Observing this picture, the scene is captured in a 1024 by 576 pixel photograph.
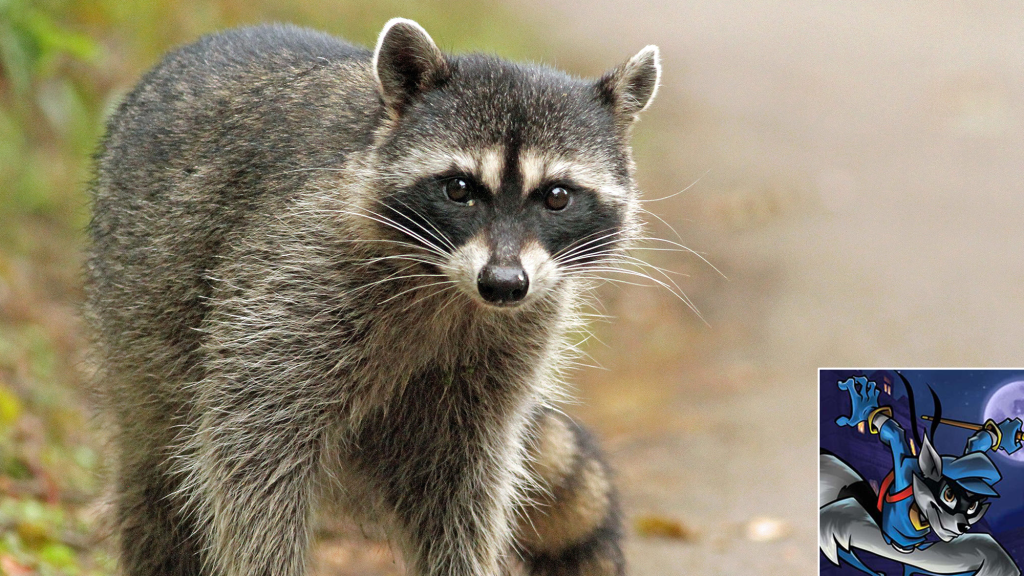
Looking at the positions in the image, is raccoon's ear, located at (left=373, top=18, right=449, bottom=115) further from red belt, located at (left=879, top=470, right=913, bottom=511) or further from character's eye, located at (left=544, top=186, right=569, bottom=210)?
red belt, located at (left=879, top=470, right=913, bottom=511)

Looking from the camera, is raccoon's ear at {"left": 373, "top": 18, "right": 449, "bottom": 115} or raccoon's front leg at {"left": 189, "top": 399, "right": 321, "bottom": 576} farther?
raccoon's front leg at {"left": 189, "top": 399, "right": 321, "bottom": 576}

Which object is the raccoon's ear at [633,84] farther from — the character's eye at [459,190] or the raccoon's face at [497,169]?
the character's eye at [459,190]

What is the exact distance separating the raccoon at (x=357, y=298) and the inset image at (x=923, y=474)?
115 cm

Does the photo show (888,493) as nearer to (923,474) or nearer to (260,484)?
(923,474)

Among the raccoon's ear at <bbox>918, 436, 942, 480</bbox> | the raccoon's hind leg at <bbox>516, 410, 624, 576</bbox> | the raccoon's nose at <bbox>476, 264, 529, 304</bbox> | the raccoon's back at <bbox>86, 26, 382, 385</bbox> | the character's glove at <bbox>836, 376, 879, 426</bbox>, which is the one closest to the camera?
the raccoon's nose at <bbox>476, 264, 529, 304</bbox>

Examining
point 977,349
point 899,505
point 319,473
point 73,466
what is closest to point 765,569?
point 899,505

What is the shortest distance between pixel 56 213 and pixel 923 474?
25.1ft

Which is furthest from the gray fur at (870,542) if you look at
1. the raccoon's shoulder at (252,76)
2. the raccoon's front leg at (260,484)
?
the raccoon's shoulder at (252,76)

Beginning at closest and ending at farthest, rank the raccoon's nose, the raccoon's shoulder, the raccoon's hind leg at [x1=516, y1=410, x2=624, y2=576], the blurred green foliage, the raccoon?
the raccoon's nose → the raccoon → the raccoon's shoulder → the raccoon's hind leg at [x1=516, y1=410, x2=624, y2=576] → the blurred green foliage

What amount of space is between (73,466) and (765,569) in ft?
13.8

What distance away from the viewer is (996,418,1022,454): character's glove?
12.6 ft

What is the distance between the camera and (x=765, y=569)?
6.18 meters

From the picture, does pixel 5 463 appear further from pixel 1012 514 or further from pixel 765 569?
pixel 1012 514

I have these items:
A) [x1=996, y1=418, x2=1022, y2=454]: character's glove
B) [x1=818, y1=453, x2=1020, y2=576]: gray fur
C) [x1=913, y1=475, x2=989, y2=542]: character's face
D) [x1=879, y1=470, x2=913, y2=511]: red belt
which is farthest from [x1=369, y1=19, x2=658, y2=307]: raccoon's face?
[x1=996, y1=418, x2=1022, y2=454]: character's glove
